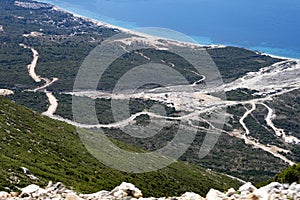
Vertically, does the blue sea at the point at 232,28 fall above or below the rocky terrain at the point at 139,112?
above

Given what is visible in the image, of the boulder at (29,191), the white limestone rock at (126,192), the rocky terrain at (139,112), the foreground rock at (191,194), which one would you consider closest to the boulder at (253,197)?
the foreground rock at (191,194)

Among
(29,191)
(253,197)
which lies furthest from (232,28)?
(253,197)

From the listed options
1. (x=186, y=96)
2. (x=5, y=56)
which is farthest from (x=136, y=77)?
(x=5, y=56)

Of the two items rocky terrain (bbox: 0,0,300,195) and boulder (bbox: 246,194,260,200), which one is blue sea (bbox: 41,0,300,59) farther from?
boulder (bbox: 246,194,260,200)

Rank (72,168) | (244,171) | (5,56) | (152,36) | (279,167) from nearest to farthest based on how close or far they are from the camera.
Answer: (72,168), (244,171), (279,167), (5,56), (152,36)

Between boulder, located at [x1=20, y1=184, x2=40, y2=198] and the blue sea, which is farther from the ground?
the blue sea

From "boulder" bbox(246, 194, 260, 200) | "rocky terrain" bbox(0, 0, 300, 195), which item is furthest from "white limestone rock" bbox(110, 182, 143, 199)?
"boulder" bbox(246, 194, 260, 200)

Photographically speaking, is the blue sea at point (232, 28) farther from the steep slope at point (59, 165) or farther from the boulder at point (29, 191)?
the boulder at point (29, 191)

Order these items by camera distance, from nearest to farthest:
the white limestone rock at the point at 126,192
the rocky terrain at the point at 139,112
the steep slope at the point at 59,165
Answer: the white limestone rock at the point at 126,192, the steep slope at the point at 59,165, the rocky terrain at the point at 139,112

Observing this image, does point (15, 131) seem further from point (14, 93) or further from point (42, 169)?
point (14, 93)
